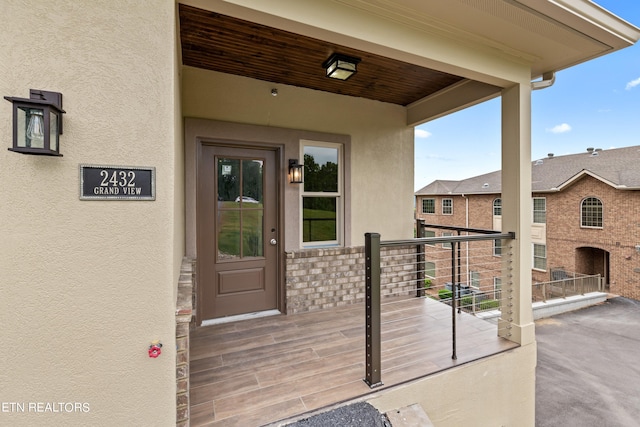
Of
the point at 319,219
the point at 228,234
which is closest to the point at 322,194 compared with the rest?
the point at 319,219

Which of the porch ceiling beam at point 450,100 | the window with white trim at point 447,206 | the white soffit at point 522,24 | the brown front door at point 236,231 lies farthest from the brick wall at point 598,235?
the brown front door at point 236,231

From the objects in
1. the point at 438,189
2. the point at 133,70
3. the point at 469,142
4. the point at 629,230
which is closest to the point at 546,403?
the point at 133,70

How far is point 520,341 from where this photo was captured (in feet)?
9.34

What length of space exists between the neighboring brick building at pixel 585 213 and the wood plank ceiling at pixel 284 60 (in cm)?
1238

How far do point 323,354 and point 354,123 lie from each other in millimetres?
3111

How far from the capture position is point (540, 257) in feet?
45.0

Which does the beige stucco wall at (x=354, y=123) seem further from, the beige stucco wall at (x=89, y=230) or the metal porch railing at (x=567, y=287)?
A: the metal porch railing at (x=567, y=287)

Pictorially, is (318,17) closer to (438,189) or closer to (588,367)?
(588,367)

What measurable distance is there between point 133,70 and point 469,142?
23.8m

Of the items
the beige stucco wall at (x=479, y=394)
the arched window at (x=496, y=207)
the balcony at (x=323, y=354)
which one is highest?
the arched window at (x=496, y=207)

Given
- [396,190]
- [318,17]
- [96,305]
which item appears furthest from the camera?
[396,190]

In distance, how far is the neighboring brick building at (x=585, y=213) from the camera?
10781mm

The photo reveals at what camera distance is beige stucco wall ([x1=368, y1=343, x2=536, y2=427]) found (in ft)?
7.34

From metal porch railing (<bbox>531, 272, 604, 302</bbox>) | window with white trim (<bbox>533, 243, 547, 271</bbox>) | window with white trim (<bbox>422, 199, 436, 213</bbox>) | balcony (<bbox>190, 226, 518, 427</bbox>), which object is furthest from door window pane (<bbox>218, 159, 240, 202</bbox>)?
window with white trim (<bbox>422, 199, 436, 213</bbox>)
